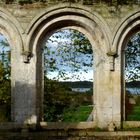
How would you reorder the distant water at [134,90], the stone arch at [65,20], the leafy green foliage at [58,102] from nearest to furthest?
the stone arch at [65,20]
the leafy green foliage at [58,102]
the distant water at [134,90]

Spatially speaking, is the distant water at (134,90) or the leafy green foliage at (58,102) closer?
the leafy green foliage at (58,102)

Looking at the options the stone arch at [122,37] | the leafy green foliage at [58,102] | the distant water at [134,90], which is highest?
the stone arch at [122,37]

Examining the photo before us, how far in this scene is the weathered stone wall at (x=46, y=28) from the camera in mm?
14648

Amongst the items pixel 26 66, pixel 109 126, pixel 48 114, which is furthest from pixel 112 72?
pixel 48 114

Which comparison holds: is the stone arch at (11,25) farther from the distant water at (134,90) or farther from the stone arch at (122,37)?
the distant water at (134,90)

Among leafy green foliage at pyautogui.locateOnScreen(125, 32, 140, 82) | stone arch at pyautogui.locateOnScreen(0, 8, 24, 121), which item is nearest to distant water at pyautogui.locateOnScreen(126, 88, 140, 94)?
leafy green foliage at pyautogui.locateOnScreen(125, 32, 140, 82)

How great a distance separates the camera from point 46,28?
1491cm

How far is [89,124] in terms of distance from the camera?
14.9m

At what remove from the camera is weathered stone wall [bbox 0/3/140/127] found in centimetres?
1465

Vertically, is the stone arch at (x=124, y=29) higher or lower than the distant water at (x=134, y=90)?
higher

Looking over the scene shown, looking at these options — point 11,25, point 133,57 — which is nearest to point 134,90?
point 133,57

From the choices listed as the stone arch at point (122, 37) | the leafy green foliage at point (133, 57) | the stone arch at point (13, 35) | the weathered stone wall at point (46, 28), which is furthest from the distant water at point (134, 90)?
the stone arch at point (13, 35)

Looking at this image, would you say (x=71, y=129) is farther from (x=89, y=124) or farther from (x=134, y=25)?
(x=134, y=25)

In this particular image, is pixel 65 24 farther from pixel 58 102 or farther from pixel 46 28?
pixel 58 102
